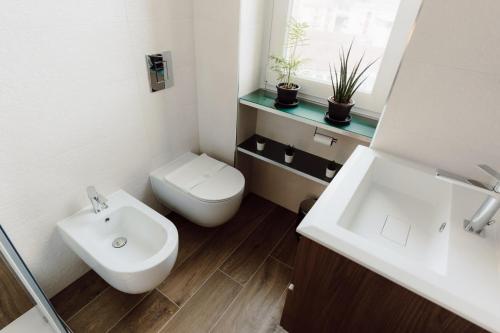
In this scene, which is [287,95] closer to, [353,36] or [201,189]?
[353,36]

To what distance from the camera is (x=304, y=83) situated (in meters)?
1.59

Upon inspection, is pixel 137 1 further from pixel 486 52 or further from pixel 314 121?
pixel 486 52

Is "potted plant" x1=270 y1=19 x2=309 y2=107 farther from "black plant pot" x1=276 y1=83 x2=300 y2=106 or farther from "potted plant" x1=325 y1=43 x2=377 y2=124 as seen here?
"potted plant" x1=325 y1=43 x2=377 y2=124

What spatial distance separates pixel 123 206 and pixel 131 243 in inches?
7.6

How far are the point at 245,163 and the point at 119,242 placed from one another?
3.07ft

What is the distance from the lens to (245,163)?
197 centimetres

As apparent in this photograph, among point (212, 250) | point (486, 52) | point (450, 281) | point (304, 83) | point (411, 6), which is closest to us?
point (450, 281)

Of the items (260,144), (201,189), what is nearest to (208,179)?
(201,189)

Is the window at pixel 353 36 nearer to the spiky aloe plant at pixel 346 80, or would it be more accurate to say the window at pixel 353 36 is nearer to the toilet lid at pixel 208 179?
the spiky aloe plant at pixel 346 80

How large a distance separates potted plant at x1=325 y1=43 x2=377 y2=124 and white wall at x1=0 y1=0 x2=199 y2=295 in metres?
0.84

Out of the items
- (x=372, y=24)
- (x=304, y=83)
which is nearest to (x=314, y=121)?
(x=304, y=83)

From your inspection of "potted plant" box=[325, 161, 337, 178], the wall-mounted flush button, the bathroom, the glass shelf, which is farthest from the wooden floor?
the wall-mounted flush button

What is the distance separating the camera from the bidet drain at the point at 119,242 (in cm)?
139

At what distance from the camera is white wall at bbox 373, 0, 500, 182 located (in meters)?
0.90
